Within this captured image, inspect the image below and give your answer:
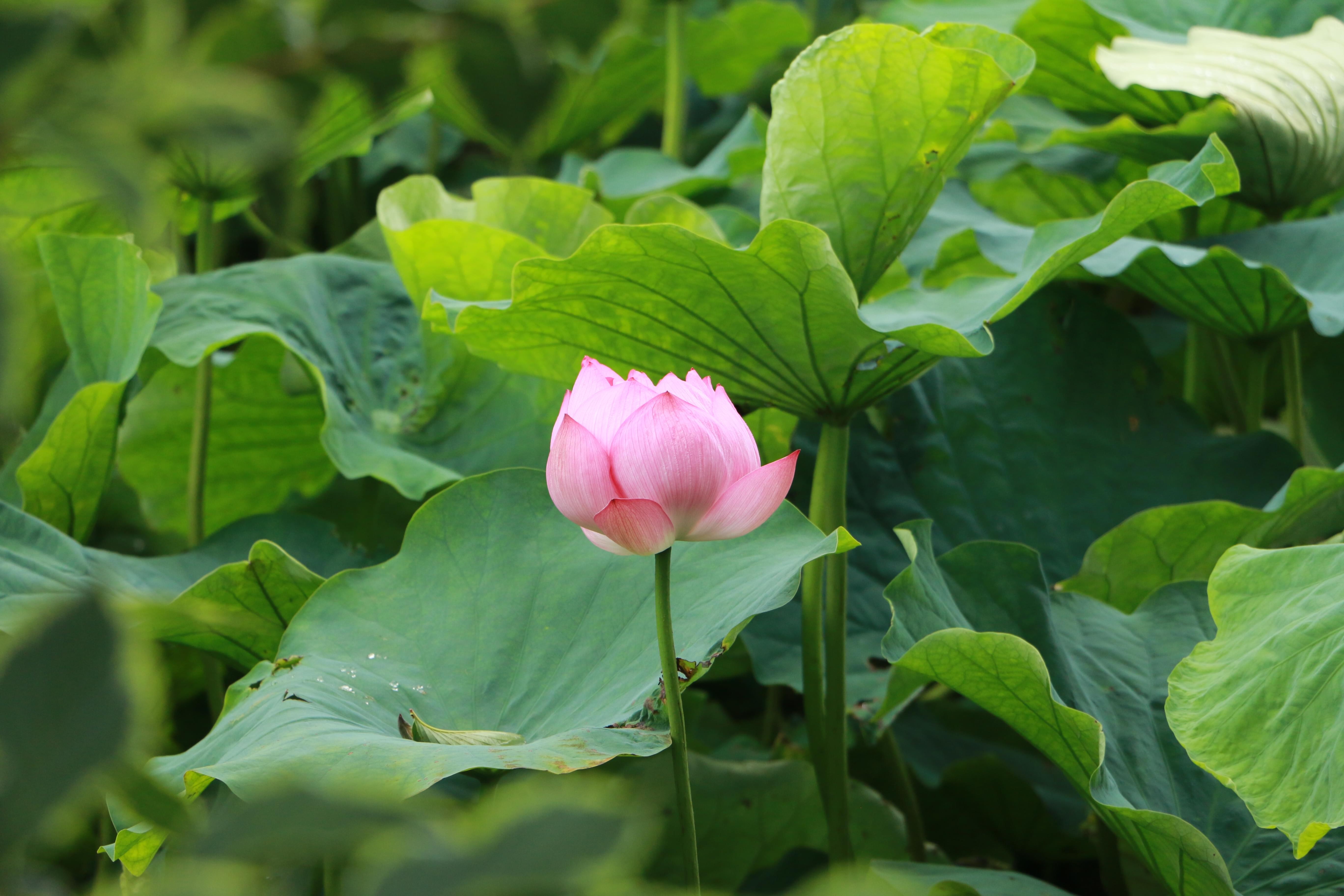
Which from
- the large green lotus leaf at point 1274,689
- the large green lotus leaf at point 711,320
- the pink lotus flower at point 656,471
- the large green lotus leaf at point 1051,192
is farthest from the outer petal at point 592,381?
the large green lotus leaf at point 1051,192

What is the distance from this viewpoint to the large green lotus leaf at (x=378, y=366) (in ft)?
2.96

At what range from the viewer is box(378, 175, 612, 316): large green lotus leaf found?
922mm

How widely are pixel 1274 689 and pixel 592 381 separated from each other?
0.40 m

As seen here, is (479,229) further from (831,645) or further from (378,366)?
(831,645)

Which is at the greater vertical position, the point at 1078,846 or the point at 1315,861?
the point at 1315,861

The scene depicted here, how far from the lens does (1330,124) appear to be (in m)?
0.92

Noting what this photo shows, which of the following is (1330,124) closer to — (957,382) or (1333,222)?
(1333,222)

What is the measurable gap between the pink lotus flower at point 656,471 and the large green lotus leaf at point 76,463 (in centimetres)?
52

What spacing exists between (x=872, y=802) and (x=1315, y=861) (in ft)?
1.21

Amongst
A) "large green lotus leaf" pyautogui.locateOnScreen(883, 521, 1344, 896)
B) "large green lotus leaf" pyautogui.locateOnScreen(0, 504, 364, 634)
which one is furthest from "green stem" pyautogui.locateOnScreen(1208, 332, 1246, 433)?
"large green lotus leaf" pyautogui.locateOnScreen(0, 504, 364, 634)

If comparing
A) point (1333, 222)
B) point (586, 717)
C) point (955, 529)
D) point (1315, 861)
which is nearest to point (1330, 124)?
point (1333, 222)

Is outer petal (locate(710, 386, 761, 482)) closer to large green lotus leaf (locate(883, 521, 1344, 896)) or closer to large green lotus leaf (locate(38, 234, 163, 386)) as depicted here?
large green lotus leaf (locate(883, 521, 1344, 896))

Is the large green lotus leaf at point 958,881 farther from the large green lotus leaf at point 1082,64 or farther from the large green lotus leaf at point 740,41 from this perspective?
the large green lotus leaf at point 740,41

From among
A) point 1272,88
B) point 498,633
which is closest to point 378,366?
point 498,633
